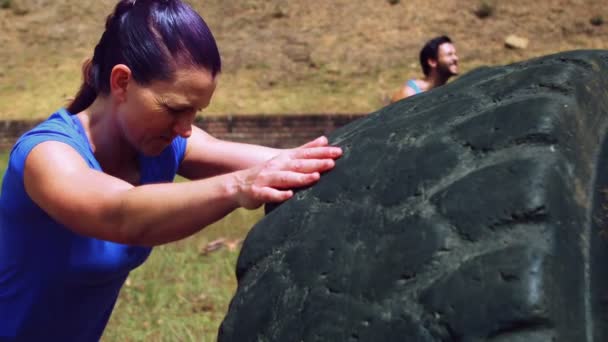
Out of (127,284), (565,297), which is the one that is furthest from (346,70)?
(565,297)

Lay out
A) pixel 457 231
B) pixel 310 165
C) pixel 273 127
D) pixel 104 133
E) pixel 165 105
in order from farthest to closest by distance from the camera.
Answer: pixel 273 127, pixel 104 133, pixel 165 105, pixel 310 165, pixel 457 231

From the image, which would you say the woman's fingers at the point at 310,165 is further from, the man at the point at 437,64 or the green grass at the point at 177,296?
the man at the point at 437,64

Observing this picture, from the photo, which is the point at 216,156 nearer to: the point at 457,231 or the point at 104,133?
the point at 104,133

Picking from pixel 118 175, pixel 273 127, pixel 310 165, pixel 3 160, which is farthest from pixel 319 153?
pixel 273 127

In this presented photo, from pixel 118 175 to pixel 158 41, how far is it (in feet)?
1.34

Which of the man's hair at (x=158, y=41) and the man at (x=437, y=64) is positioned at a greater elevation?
the man's hair at (x=158, y=41)

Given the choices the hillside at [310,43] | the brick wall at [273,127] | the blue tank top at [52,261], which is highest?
the blue tank top at [52,261]

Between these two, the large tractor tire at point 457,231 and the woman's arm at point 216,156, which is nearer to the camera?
the large tractor tire at point 457,231

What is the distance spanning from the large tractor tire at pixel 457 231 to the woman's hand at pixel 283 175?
27 millimetres

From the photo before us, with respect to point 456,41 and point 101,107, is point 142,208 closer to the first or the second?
point 101,107

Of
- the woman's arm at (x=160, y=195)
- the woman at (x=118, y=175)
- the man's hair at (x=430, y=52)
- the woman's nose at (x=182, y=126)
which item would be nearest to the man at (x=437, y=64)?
the man's hair at (x=430, y=52)

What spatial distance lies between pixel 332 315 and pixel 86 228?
2.07 feet

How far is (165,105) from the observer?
1808mm

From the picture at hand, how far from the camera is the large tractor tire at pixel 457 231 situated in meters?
1.09
